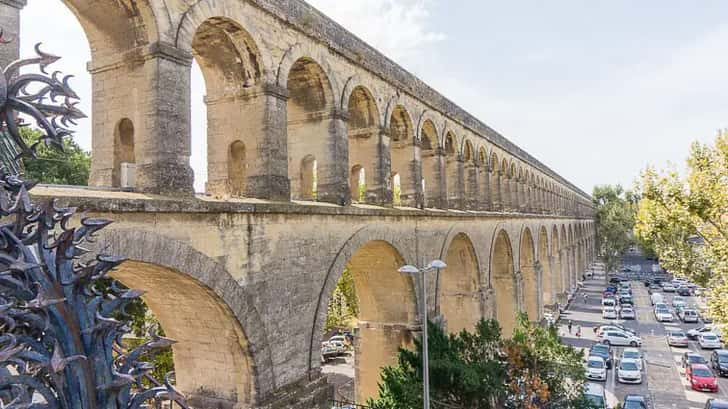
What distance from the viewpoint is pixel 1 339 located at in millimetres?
2348

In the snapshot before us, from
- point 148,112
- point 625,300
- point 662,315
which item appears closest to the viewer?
point 148,112

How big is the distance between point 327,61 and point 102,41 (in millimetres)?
4362

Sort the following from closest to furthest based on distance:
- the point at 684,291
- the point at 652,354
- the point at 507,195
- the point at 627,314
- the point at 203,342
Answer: the point at 203,342
the point at 652,354
the point at 507,195
the point at 627,314
the point at 684,291

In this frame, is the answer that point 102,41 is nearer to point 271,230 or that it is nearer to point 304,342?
point 271,230

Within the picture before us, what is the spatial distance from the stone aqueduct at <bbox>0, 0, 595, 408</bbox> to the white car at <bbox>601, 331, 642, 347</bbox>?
55.0 feet

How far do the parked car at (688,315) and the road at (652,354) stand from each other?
1.46ft

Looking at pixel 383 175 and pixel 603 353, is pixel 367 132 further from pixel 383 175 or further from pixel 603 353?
pixel 603 353

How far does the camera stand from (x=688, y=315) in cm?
3253

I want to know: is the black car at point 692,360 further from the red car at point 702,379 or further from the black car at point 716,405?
the black car at point 716,405

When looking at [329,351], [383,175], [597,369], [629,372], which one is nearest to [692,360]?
[629,372]

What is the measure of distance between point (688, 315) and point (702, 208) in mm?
23435

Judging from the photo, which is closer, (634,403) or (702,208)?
(702,208)

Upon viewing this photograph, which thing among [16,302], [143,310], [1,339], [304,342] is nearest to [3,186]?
[16,302]

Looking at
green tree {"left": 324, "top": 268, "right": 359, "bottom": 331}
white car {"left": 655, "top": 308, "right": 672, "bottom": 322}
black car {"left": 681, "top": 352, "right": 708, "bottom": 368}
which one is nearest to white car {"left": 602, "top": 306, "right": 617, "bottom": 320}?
white car {"left": 655, "top": 308, "right": 672, "bottom": 322}
